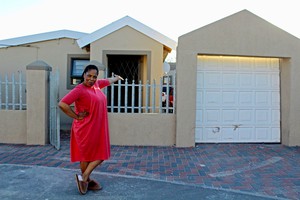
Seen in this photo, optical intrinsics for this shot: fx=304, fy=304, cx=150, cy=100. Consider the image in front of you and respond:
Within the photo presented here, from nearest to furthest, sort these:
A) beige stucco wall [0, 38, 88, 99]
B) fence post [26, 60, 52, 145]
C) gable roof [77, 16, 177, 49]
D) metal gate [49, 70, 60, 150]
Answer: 1. metal gate [49, 70, 60, 150]
2. fence post [26, 60, 52, 145]
3. gable roof [77, 16, 177, 49]
4. beige stucco wall [0, 38, 88, 99]

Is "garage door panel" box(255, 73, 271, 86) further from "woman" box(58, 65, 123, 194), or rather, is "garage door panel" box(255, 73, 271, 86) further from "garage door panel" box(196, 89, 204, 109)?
"woman" box(58, 65, 123, 194)

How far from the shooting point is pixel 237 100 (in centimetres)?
779

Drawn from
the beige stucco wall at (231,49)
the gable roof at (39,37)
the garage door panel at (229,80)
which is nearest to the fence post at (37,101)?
the gable roof at (39,37)

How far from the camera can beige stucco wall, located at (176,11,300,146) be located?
287 inches

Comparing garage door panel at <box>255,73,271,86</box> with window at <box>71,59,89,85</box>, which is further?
window at <box>71,59,89,85</box>

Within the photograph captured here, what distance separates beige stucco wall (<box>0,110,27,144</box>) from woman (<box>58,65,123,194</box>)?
3.86 m

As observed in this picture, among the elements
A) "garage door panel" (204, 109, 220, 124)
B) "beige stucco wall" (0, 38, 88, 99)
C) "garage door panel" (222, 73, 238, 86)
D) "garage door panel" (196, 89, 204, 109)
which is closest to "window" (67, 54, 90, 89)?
"beige stucco wall" (0, 38, 88, 99)

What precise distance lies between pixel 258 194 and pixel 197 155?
236cm

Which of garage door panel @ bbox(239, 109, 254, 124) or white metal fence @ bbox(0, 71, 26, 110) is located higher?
white metal fence @ bbox(0, 71, 26, 110)

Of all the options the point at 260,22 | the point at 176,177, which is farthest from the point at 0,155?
the point at 260,22

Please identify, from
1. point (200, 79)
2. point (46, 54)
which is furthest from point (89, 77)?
point (46, 54)

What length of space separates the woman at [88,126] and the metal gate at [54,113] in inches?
109

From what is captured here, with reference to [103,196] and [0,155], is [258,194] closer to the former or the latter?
[103,196]

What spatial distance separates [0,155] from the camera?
633 cm
